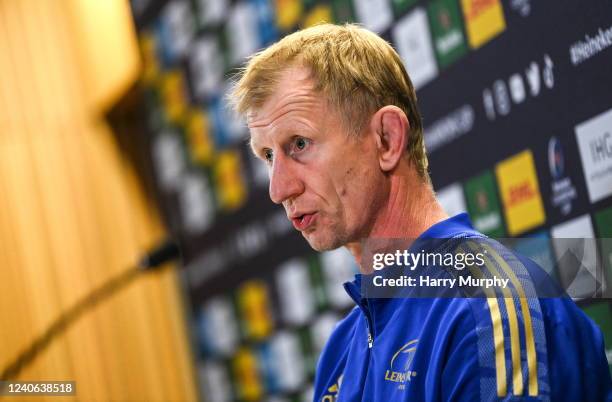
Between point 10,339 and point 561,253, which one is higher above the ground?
point 10,339

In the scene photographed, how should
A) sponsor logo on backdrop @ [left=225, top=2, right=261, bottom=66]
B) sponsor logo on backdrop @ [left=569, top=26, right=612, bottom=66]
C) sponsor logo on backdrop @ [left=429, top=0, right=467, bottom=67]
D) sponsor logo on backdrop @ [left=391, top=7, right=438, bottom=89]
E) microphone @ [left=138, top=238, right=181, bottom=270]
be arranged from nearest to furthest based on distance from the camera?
sponsor logo on backdrop @ [left=569, top=26, right=612, bottom=66], sponsor logo on backdrop @ [left=429, top=0, right=467, bottom=67], sponsor logo on backdrop @ [left=391, top=7, right=438, bottom=89], microphone @ [left=138, top=238, right=181, bottom=270], sponsor logo on backdrop @ [left=225, top=2, right=261, bottom=66]

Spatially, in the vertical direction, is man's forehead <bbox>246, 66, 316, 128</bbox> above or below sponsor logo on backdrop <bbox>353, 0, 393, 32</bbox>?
below

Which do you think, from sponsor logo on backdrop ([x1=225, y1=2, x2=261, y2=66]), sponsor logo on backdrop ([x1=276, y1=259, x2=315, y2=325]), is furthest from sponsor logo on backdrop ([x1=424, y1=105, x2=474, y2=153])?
sponsor logo on backdrop ([x1=225, y1=2, x2=261, y2=66])

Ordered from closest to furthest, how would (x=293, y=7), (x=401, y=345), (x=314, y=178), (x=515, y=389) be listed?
1. (x=515, y=389)
2. (x=401, y=345)
3. (x=314, y=178)
4. (x=293, y=7)

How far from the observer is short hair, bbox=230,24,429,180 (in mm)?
1740

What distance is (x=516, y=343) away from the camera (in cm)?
142

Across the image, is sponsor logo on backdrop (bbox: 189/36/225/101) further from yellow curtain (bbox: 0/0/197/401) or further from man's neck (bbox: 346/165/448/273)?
man's neck (bbox: 346/165/448/273)

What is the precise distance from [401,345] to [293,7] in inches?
93.7

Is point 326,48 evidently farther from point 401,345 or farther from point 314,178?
point 401,345

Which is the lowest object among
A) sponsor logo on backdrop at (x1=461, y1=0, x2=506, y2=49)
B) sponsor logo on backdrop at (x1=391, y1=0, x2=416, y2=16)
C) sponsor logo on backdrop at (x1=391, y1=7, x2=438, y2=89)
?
sponsor logo on backdrop at (x1=461, y1=0, x2=506, y2=49)

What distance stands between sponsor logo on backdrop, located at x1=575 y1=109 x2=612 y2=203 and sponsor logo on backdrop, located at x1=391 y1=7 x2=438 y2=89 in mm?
789

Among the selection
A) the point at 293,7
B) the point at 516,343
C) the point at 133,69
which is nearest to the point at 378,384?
the point at 516,343

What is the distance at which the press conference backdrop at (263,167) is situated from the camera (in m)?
2.17

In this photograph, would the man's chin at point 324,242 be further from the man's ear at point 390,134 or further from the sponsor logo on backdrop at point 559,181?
the sponsor logo on backdrop at point 559,181
